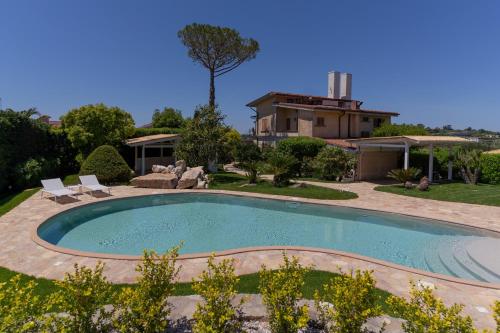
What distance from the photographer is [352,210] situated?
45.4ft

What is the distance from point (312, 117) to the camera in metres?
29.1

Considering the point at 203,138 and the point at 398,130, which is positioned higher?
the point at 398,130

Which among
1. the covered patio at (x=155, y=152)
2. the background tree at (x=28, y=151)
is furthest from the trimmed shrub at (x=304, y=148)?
the background tree at (x=28, y=151)

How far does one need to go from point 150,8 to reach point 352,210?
62.2ft

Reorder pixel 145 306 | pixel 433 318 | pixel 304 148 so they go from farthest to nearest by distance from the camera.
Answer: pixel 304 148, pixel 145 306, pixel 433 318

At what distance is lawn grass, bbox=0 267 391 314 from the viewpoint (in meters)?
5.65

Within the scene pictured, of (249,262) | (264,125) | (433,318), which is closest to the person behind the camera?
(433,318)

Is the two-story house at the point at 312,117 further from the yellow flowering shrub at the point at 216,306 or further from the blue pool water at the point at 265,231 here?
the yellow flowering shrub at the point at 216,306

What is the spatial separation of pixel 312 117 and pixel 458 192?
14.7 m

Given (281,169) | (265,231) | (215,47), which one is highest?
(215,47)

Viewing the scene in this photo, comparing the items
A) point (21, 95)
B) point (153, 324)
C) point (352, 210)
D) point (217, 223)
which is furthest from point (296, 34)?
point (153, 324)

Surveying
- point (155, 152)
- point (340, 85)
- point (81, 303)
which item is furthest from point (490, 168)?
point (155, 152)

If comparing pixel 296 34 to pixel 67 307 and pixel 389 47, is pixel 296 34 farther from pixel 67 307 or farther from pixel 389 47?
pixel 67 307

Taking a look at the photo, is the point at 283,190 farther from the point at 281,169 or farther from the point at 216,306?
the point at 216,306
